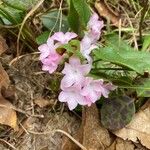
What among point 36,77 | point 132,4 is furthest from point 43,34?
point 132,4

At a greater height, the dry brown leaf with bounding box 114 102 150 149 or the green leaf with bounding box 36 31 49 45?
the green leaf with bounding box 36 31 49 45

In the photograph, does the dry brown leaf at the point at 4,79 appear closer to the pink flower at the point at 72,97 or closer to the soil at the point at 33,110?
the soil at the point at 33,110

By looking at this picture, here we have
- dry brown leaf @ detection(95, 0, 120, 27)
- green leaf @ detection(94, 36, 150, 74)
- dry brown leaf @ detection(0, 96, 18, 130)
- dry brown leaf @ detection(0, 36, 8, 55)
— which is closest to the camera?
green leaf @ detection(94, 36, 150, 74)

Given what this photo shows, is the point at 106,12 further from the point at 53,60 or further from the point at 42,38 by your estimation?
the point at 53,60

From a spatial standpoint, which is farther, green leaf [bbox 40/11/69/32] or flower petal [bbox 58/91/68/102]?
green leaf [bbox 40/11/69/32]

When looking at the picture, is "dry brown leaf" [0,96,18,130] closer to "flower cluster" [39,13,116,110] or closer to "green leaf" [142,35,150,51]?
"flower cluster" [39,13,116,110]

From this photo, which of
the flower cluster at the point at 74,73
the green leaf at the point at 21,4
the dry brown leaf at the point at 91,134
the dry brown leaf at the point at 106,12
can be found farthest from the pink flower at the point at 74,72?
the dry brown leaf at the point at 106,12

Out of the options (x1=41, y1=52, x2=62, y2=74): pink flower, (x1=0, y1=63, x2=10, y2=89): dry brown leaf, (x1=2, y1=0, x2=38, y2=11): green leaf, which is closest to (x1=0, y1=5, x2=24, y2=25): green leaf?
(x1=2, y1=0, x2=38, y2=11): green leaf

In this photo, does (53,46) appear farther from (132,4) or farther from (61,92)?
(132,4)
